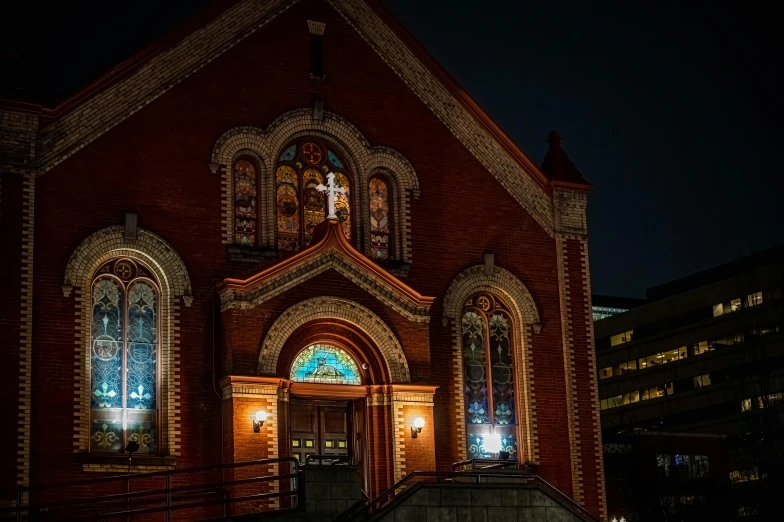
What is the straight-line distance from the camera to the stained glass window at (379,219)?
31234 mm

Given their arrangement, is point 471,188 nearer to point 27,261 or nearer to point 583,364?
point 583,364

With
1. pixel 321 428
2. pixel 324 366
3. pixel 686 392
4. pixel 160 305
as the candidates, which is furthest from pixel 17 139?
pixel 686 392

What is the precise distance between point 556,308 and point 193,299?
939 cm

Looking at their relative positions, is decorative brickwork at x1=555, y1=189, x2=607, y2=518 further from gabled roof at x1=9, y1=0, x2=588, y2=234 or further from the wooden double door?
the wooden double door

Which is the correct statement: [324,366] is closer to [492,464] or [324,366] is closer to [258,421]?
[258,421]

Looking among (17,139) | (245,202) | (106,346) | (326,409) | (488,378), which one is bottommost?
(326,409)

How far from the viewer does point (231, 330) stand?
2778cm

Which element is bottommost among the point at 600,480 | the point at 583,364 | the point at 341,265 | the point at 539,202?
the point at 600,480

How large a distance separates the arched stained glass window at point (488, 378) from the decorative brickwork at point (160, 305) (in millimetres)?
7206

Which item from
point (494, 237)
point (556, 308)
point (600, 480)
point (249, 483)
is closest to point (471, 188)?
point (494, 237)

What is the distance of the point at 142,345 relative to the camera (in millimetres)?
27984

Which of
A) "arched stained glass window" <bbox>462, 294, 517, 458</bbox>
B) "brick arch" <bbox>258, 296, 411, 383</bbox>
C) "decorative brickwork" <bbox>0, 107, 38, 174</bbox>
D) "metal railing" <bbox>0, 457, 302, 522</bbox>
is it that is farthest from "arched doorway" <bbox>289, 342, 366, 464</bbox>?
"decorative brickwork" <bbox>0, 107, 38, 174</bbox>

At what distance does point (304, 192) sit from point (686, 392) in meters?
60.0

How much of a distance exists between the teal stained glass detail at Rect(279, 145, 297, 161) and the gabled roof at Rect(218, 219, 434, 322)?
238cm
